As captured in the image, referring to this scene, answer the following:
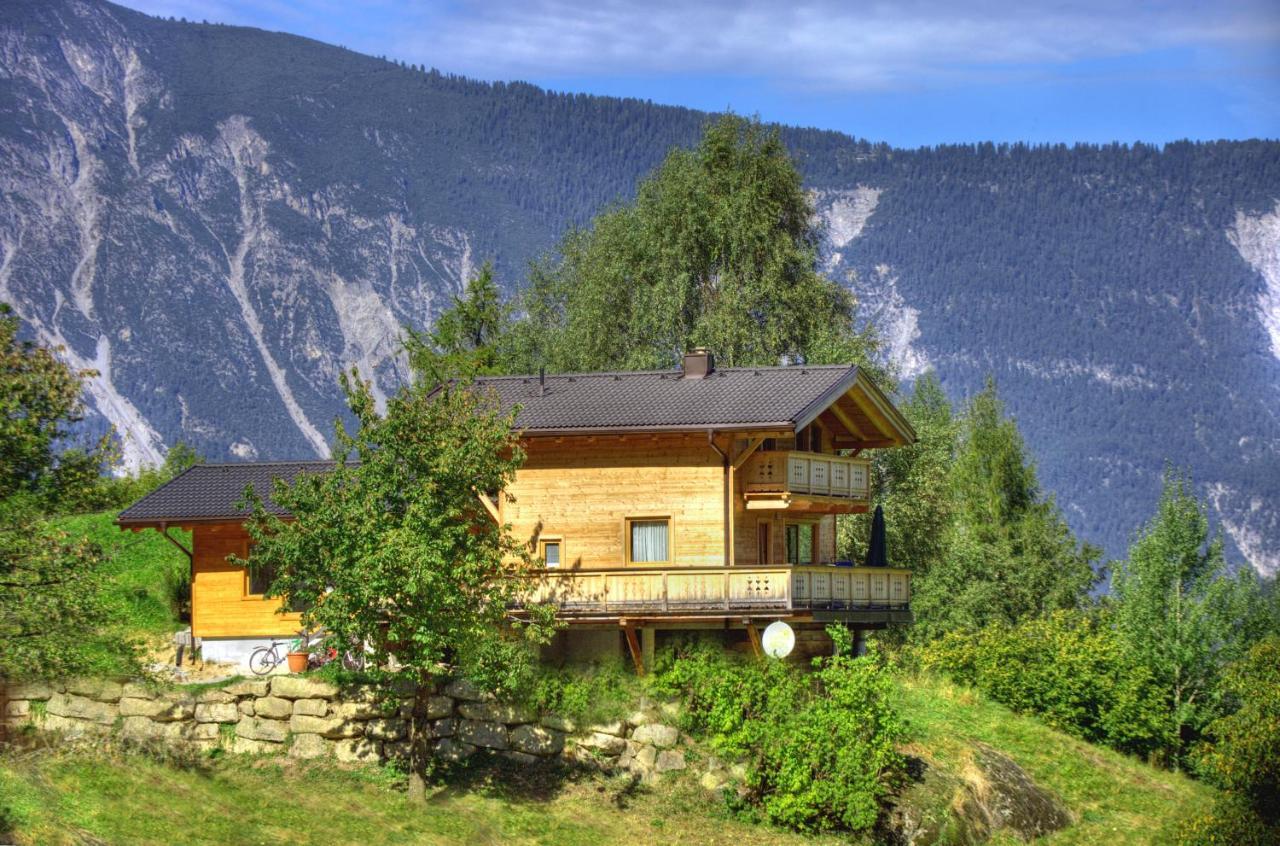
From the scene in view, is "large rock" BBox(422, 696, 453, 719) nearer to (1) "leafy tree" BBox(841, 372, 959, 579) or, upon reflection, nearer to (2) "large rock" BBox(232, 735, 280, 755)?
(2) "large rock" BBox(232, 735, 280, 755)

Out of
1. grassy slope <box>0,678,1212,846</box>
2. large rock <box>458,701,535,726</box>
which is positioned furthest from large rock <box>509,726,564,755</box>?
grassy slope <box>0,678,1212,846</box>

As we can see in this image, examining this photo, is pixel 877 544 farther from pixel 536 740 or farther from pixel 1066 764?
pixel 536 740

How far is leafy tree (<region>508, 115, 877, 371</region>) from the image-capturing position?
5888 cm

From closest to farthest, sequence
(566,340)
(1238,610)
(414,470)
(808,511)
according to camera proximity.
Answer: (414,470), (808,511), (1238,610), (566,340)

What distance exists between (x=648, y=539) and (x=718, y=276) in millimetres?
23874

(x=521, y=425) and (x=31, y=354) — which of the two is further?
(x=521, y=425)

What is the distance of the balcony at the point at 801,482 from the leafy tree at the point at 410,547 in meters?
6.91

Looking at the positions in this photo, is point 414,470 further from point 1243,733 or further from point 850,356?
point 850,356

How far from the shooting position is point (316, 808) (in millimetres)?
31750

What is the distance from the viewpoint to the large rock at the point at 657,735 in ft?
116

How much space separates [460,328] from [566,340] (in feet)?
30.4

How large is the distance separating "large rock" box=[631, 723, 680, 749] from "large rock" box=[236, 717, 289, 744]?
721cm

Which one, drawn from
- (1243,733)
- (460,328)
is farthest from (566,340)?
(1243,733)

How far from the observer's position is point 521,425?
38.6m
